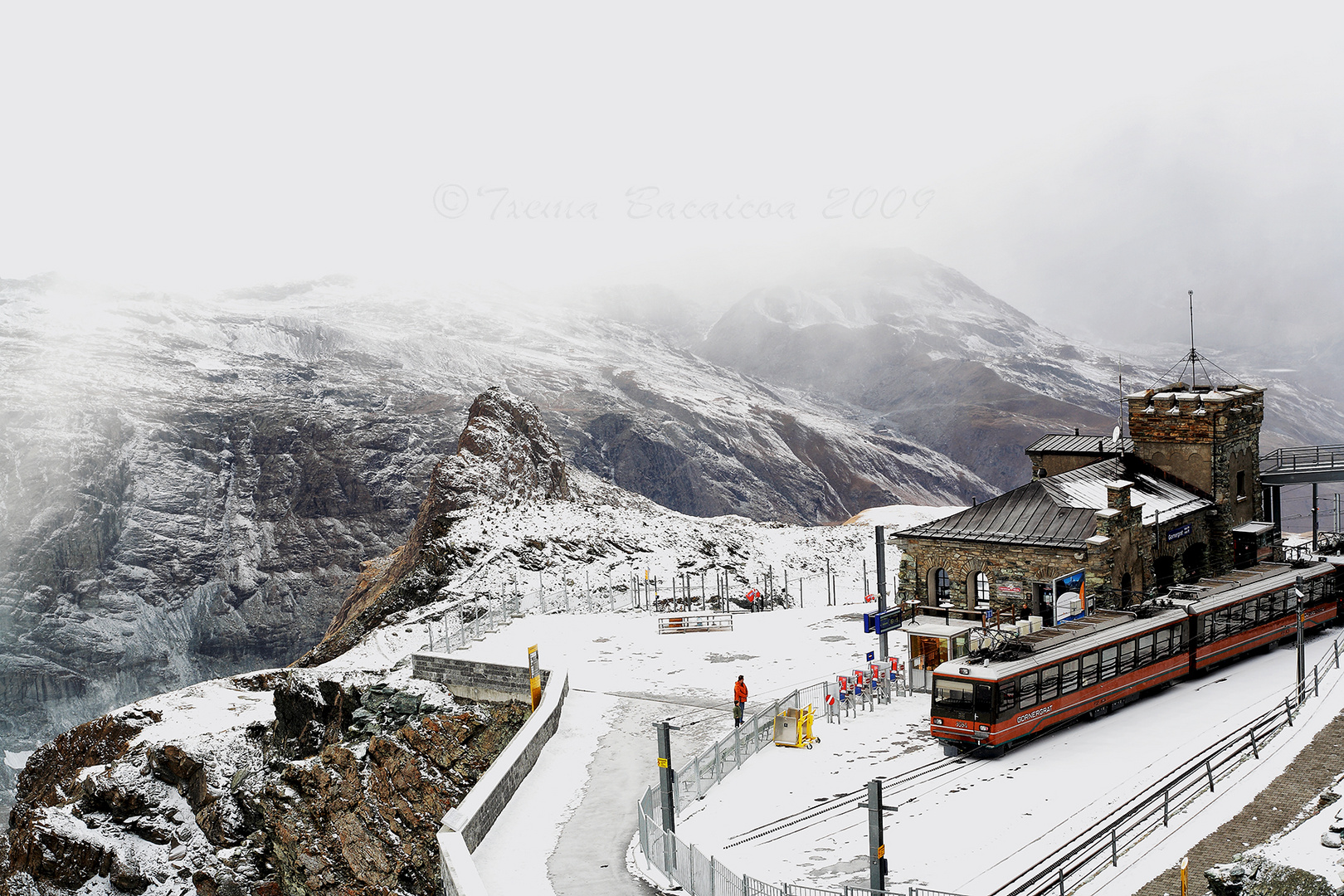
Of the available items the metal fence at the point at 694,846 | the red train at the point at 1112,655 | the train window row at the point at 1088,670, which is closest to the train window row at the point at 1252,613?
the red train at the point at 1112,655

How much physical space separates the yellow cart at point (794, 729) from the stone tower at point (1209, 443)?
2232 cm

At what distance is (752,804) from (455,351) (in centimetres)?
16878

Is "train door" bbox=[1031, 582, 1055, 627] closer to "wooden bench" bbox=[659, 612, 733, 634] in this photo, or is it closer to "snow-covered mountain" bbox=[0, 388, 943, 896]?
"wooden bench" bbox=[659, 612, 733, 634]

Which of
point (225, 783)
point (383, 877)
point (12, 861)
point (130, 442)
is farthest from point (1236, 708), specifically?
point (130, 442)

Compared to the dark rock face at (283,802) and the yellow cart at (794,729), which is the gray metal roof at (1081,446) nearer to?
the yellow cart at (794,729)

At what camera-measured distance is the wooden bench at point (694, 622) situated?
135 feet

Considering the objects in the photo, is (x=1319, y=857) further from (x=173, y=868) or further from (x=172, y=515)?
(x=172, y=515)

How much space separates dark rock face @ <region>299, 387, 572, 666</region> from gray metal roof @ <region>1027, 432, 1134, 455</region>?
2870 cm

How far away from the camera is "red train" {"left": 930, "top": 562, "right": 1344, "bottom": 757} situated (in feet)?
78.2

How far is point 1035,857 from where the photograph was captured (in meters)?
17.8

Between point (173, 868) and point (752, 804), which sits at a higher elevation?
point (752, 804)

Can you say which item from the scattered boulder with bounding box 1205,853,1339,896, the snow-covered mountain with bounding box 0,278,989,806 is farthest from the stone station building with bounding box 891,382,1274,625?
the snow-covered mountain with bounding box 0,278,989,806

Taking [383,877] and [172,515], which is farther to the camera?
[172,515]

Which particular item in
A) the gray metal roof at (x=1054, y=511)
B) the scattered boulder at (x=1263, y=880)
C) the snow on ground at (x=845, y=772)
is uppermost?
the gray metal roof at (x=1054, y=511)
